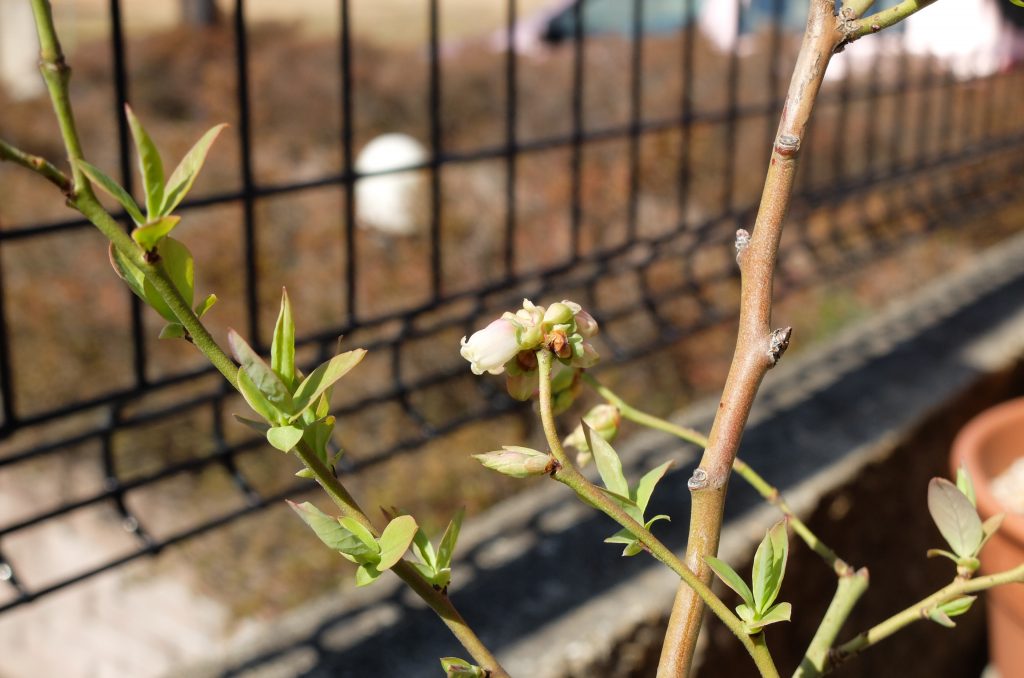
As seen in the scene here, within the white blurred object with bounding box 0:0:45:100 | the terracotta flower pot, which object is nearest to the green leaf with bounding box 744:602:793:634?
the terracotta flower pot

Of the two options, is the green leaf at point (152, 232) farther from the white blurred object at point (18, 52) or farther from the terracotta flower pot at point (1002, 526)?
the white blurred object at point (18, 52)

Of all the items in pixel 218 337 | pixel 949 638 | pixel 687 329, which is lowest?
pixel 949 638

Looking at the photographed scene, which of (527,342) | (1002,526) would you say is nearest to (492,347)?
(527,342)

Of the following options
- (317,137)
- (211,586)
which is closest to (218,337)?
(211,586)

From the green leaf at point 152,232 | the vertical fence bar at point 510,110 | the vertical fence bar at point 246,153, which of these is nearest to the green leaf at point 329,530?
the green leaf at point 152,232

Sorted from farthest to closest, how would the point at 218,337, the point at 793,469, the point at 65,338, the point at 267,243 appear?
the point at 267,243, the point at 65,338, the point at 218,337, the point at 793,469

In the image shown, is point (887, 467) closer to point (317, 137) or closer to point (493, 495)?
point (493, 495)

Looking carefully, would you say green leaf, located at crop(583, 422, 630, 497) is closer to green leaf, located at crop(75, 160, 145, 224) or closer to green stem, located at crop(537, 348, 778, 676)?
green stem, located at crop(537, 348, 778, 676)
